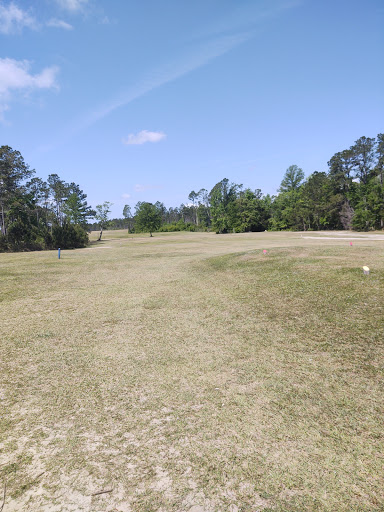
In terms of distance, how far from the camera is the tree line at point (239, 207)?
133 feet

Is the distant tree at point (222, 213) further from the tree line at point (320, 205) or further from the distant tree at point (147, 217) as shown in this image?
the distant tree at point (147, 217)

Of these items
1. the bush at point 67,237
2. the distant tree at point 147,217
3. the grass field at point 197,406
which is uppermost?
the distant tree at point 147,217

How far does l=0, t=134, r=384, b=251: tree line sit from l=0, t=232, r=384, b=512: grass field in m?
33.9

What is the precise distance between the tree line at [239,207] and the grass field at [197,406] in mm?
33855

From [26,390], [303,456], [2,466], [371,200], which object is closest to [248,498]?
[303,456]

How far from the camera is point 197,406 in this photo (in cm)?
402

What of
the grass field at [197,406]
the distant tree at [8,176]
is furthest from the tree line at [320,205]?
the grass field at [197,406]

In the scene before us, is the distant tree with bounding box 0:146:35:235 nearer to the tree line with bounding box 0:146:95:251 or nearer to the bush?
the tree line with bounding box 0:146:95:251

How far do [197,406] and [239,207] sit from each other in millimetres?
85770

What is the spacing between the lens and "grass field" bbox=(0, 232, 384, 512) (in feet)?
8.91

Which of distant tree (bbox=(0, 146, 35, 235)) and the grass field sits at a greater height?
distant tree (bbox=(0, 146, 35, 235))

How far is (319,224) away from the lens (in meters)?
71.5

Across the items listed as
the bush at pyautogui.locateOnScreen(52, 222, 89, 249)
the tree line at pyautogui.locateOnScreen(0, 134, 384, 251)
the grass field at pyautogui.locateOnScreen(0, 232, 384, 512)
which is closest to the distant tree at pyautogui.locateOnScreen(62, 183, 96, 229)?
the tree line at pyautogui.locateOnScreen(0, 134, 384, 251)

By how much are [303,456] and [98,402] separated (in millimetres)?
2887
